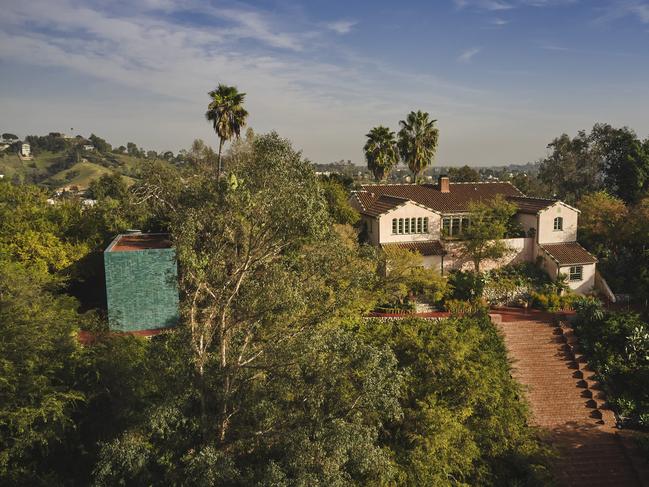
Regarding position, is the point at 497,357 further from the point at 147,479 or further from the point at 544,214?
the point at 147,479

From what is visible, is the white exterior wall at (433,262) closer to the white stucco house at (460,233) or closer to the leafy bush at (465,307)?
the white stucco house at (460,233)

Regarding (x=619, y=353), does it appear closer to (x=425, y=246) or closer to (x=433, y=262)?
(x=433, y=262)

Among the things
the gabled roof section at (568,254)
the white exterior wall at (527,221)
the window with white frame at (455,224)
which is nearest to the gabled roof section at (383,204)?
the window with white frame at (455,224)

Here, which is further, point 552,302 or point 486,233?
point 486,233

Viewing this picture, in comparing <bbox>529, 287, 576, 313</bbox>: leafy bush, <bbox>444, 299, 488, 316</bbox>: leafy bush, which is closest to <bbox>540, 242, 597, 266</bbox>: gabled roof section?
<bbox>529, 287, 576, 313</bbox>: leafy bush

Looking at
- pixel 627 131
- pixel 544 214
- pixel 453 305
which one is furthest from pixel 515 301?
pixel 627 131

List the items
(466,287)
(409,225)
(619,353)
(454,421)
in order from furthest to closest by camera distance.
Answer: (409,225) → (466,287) → (619,353) → (454,421)

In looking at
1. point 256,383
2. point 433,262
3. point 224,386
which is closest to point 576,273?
point 433,262
